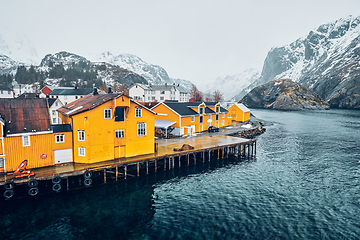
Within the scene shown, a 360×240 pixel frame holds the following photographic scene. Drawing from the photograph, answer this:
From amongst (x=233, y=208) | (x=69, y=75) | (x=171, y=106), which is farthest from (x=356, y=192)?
(x=69, y=75)

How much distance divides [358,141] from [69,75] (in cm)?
20579

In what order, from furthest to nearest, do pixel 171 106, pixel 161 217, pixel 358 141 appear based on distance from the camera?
1. pixel 358 141
2. pixel 171 106
3. pixel 161 217

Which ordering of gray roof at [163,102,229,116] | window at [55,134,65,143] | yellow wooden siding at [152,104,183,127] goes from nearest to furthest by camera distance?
1. window at [55,134,65,143]
2. yellow wooden siding at [152,104,183,127]
3. gray roof at [163,102,229,116]

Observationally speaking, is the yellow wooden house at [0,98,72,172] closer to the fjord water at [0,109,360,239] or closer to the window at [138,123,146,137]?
the fjord water at [0,109,360,239]

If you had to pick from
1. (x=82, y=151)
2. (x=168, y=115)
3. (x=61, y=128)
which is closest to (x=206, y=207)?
(x=82, y=151)

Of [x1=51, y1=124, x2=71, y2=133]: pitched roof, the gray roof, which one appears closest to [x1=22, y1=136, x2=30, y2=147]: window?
[x1=51, y1=124, x2=71, y2=133]: pitched roof

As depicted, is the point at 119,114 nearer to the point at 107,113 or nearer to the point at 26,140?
the point at 107,113

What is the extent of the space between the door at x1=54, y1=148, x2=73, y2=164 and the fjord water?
5291mm

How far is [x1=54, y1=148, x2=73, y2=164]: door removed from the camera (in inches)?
1221

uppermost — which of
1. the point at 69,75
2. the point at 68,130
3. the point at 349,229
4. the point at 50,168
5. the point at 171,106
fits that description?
the point at 69,75

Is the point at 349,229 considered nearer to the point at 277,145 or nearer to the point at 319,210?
the point at 319,210

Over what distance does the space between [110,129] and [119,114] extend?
8.70ft

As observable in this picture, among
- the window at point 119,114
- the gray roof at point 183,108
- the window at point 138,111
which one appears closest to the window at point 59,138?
the window at point 119,114

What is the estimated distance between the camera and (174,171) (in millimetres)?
38281
